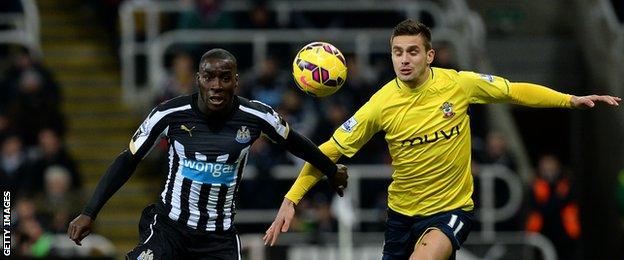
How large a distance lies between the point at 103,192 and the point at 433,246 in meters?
2.17

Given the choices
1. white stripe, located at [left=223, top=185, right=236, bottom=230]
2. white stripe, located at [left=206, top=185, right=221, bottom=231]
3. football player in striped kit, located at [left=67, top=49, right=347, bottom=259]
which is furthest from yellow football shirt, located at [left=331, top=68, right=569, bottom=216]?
white stripe, located at [left=206, top=185, right=221, bottom=231]

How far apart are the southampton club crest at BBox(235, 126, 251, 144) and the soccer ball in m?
0.71

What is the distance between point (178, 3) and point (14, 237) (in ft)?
15.3

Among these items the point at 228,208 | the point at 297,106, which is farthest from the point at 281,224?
the point at 297,106

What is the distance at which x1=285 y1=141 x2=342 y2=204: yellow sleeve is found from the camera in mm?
10086

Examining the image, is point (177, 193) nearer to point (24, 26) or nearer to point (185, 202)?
point (185, 202)

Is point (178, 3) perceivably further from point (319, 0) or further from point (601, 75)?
point (601, 75)

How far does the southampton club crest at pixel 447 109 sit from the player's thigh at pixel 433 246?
0.78 meters

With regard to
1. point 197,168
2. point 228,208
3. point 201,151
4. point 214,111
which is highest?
point 214,111

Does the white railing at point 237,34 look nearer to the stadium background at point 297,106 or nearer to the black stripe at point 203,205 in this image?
the stadium background at point 297,106

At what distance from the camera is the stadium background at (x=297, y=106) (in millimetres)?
16047

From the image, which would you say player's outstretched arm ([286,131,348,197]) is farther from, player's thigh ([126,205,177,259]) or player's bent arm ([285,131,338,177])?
player's thigh ([126,205,177,259])

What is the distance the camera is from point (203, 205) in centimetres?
977

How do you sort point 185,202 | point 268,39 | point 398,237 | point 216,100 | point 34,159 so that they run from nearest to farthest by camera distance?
point 216,100, point 185,202, point 398,237, point 34,159, point 268,39
